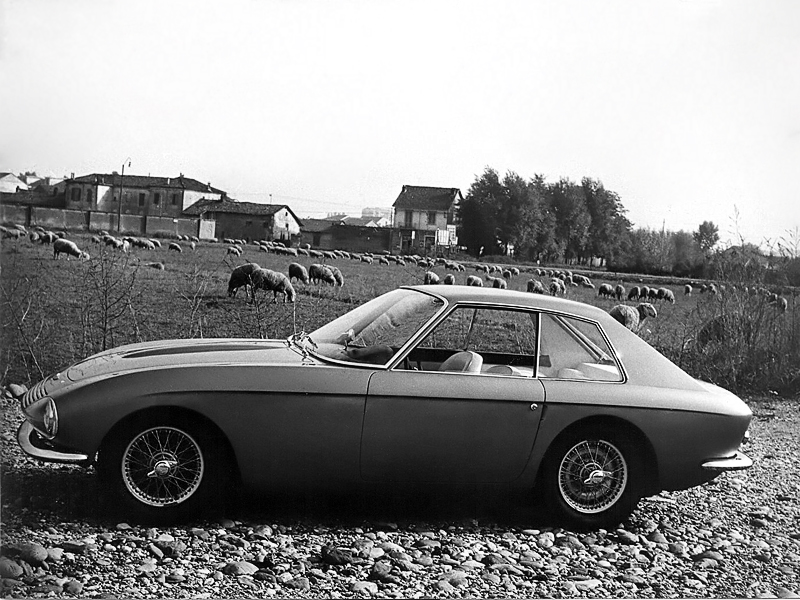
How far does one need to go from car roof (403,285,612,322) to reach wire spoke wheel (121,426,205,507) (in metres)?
1.43

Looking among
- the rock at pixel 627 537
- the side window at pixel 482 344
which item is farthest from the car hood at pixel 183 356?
the rock at pixel 627 537

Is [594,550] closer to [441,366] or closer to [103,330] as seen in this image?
[441,366]

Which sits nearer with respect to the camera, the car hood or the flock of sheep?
the car hood

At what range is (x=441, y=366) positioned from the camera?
430 centimetres

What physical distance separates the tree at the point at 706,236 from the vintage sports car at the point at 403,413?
86.3 inches

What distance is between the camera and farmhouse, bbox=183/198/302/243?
5664mm

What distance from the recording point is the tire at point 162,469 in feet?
12.0

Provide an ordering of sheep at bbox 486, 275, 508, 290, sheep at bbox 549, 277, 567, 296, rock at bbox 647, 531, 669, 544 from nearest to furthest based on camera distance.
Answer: rock at bbox 647, 531, 669, 544 → sheep at bbox 486, 275, 508, 290 → sheep at bbox 549, 277, 567, 296

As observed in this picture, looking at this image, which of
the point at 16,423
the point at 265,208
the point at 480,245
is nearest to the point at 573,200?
the point at 480,245

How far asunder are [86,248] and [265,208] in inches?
46.5

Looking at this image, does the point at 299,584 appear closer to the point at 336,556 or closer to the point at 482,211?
the point at 336,556

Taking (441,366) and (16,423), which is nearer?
(441,366)

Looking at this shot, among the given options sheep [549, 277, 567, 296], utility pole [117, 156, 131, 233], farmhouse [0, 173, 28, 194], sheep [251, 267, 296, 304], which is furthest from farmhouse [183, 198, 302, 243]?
sheep [549, 277, 567, 296]

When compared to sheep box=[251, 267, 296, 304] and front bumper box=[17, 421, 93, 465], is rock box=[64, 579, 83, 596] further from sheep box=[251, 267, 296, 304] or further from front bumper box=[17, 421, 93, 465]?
sheep box=[251, 267, 296, 304]
